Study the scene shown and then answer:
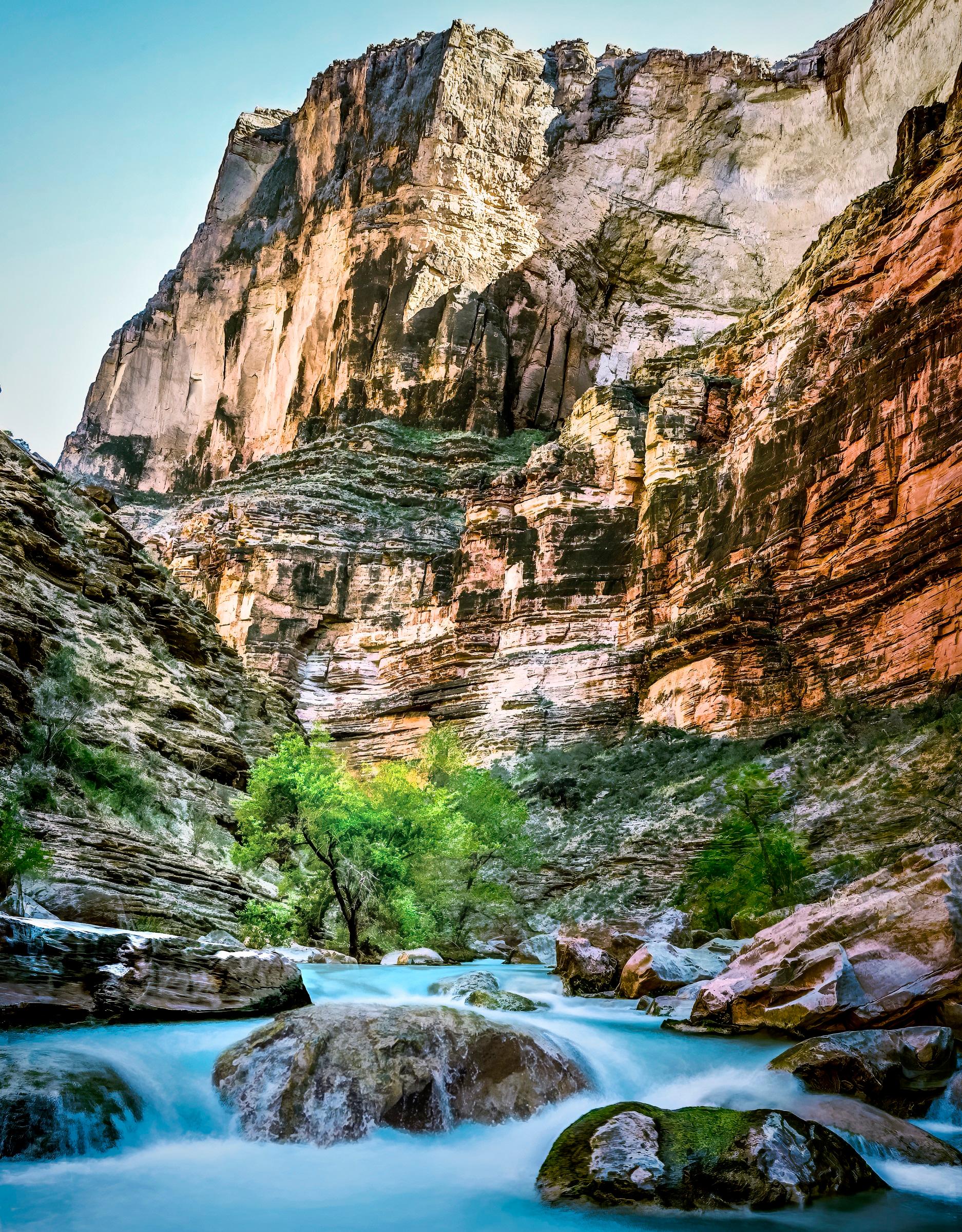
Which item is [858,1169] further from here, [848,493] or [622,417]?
[622,417]

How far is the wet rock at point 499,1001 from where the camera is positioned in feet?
48.3

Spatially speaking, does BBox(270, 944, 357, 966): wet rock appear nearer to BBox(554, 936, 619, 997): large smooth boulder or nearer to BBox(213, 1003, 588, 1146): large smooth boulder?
BBox(554, 936, 619, 997): large smooth boulder

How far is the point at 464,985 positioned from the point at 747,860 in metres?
11.2

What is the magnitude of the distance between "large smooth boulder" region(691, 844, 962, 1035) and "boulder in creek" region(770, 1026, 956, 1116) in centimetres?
72

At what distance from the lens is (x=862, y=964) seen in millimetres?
11570

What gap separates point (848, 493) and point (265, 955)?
30984 millimetres

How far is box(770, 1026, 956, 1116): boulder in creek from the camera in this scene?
9734mm

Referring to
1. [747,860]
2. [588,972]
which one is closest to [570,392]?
[747,860]

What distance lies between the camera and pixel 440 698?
178 ft

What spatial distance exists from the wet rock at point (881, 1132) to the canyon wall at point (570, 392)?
79.9 feet

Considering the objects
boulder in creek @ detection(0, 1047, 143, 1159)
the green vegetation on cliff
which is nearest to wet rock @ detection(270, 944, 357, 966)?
the green vegetation on cliff

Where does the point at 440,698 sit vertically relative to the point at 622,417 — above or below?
below

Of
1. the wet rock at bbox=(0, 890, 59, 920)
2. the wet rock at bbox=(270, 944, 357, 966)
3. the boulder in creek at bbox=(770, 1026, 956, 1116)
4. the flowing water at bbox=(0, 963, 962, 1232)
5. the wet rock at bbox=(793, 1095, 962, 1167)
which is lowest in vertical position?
the flowing water at bbox=(0, 963, 962, 1232)

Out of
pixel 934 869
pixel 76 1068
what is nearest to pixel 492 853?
pixel 934 869
